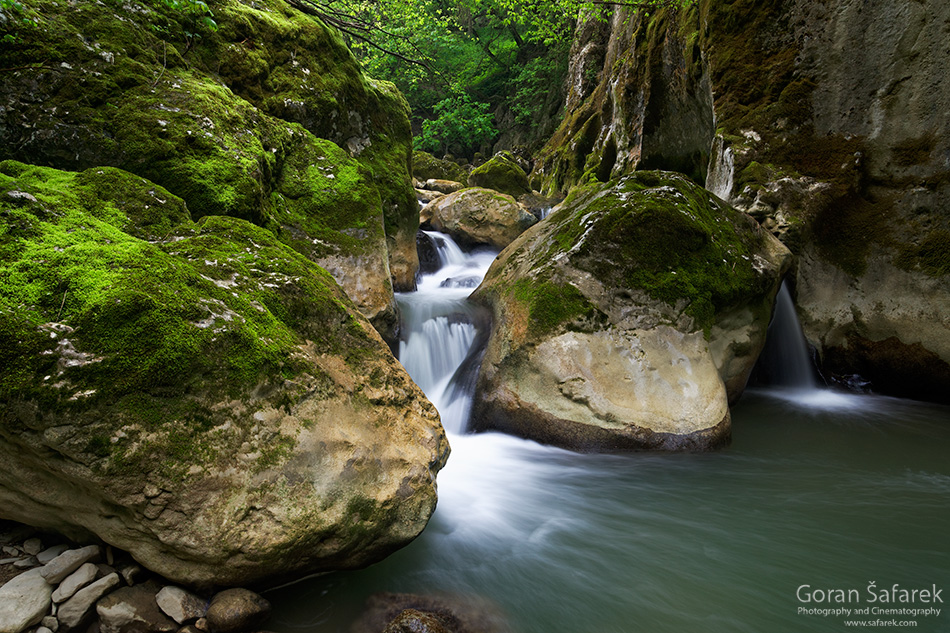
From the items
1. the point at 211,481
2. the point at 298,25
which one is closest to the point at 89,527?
the point at 211,481

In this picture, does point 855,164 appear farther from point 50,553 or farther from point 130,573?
point 50,553

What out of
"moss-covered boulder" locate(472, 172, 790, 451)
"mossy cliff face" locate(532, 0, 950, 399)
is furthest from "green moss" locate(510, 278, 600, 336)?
"mossy cliff face" locate(532, 0, 950, 399)

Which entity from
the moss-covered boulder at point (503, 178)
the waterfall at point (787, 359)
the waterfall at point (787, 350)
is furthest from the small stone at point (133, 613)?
the moss-covered boulder at point (503, 178)

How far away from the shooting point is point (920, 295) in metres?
5.46

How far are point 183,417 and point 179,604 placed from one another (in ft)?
2.70

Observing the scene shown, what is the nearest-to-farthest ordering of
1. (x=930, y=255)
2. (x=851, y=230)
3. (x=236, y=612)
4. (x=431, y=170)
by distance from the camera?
1. (x=236, y=612)
2. (x=930, y=255)
3. (x=851, y=230)
4. (x=431, y=170)

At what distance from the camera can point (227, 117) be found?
4.79 metres

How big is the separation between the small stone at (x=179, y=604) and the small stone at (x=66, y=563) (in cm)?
39

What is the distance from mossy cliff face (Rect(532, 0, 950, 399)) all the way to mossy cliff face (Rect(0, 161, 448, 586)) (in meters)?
6.41

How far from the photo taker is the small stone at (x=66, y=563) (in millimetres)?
1931

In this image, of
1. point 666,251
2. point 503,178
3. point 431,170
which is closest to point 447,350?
point 666,251

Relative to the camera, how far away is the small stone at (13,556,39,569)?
78.0 inches

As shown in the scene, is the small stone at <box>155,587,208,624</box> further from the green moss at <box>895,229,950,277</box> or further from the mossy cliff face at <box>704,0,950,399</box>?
the green moss at <box>895,229,950,277</box>

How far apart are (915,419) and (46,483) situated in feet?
26.5
